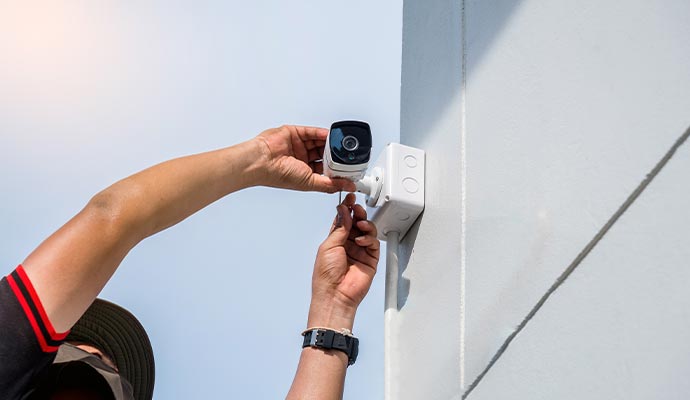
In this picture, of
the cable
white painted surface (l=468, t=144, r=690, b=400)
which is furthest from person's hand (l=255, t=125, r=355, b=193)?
white painted surface (l=468, t=144, r=690, b=400)

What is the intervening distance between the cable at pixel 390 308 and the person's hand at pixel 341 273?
0.07 meters

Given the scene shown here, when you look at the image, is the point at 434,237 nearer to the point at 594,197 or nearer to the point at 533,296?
the point at 533,296

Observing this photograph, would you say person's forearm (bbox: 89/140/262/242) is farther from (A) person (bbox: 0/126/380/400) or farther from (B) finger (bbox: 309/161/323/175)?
(B) finger (bbox: 309/161/323/175)

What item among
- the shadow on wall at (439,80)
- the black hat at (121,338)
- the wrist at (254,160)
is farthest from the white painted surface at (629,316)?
the black hat at (121,338)

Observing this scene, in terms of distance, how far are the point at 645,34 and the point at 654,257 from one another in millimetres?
366

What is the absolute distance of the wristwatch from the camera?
223 centimetres

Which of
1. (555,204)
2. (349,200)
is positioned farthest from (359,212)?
(555,204)

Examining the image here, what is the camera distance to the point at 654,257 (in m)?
1.19

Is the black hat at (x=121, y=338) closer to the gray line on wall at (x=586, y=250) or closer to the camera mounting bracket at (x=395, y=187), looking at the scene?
the camera mounting bracket at (x=395, y=187)

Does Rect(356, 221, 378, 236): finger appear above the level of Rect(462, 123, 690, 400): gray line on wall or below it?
above

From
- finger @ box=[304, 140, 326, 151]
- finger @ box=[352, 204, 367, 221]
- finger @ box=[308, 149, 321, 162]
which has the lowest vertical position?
finger @ box=[352, 204, 367, 221]

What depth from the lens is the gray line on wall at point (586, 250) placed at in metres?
1.22

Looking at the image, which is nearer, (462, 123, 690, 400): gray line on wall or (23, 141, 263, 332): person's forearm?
(462, 123, 690, 400): gray line on wall

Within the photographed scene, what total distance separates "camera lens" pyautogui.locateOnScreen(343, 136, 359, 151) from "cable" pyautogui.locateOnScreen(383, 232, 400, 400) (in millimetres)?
392
